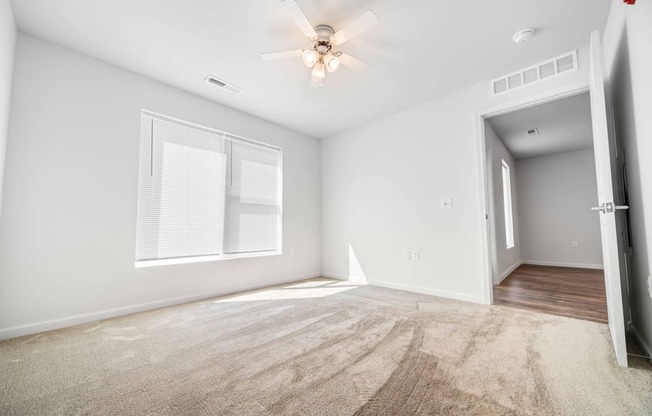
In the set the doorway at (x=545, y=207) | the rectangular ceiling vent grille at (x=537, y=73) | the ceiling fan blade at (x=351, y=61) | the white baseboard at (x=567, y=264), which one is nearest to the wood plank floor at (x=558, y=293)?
the doorway at (x=545, y=207)

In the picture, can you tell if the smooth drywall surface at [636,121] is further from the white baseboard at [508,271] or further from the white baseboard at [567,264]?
the white baseboard at [567,264]

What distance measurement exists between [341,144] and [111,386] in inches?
159

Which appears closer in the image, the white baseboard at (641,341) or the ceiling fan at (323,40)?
the white baseboard at (641,341)

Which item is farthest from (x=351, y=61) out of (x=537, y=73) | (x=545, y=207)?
(x=545, y=207)

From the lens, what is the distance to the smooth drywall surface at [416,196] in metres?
3.02

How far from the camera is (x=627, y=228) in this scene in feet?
6.70

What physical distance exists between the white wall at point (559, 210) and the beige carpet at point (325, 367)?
15.2ft

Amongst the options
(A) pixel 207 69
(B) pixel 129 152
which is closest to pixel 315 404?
(B) pixel 129 152

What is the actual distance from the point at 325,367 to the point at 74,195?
268 centimetres

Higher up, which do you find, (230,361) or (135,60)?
(135,60)

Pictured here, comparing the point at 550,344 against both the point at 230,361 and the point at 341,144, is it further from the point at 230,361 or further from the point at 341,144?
the point at 341,144

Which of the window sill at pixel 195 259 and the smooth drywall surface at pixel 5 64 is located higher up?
the smooth drywall surface at pixel 5 64

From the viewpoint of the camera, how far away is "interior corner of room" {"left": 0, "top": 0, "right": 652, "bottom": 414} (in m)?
1.58

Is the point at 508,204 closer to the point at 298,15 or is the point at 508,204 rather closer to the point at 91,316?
the point at 298,15
